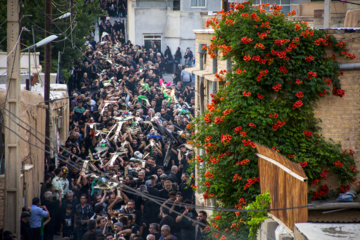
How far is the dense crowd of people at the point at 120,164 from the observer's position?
41.8ft

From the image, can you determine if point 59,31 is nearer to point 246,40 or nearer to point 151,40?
point 151,40

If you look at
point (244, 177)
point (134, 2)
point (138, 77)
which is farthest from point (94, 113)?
point (134, 2)

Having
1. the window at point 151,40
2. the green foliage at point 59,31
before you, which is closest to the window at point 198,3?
the window at point 151,40


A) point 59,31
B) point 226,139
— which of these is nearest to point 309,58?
point 226,139

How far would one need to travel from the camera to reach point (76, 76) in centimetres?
2656

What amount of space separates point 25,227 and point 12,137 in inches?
78.4

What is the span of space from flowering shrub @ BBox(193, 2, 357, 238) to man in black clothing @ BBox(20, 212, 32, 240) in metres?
4.36

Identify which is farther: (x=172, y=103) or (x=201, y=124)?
(x=172, y=103)

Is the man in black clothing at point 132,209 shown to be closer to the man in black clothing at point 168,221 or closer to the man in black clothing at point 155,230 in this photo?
the man in black clothing at point 168,221

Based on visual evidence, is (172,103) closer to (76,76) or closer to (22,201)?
(76,76)

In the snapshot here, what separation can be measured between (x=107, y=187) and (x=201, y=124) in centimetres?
426

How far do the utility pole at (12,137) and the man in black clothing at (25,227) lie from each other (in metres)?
0.33

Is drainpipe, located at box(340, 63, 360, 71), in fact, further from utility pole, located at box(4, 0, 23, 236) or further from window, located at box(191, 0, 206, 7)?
window, located at box(191, 0, 206, 7)

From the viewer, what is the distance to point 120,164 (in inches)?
679
